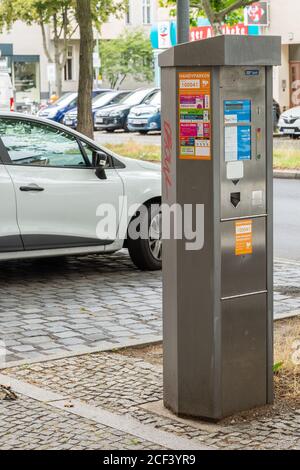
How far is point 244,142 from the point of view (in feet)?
18.8

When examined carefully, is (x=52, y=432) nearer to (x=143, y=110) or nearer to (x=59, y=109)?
(x=143, y=110)

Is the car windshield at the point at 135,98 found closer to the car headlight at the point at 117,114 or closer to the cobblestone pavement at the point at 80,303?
the car headlight at the point at 117,114

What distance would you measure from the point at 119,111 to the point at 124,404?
1379 inches

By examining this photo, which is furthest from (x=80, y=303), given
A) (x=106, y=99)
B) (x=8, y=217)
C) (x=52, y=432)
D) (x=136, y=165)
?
(x=106, y=99)

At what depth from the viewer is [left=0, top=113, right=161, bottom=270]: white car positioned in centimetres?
987

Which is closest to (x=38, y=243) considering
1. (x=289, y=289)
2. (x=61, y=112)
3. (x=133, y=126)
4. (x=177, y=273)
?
(x=289, y=289)

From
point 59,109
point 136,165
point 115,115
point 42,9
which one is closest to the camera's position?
point 136,165

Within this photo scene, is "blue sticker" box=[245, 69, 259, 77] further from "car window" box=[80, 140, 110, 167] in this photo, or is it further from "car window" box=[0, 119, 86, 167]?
"car window" box=[80, 140, 110, 167]

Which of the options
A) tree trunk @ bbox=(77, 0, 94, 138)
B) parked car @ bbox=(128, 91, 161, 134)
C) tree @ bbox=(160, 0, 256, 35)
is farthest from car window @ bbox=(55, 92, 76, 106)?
tree trunk @ bbox=(77, 0, 94, 138)

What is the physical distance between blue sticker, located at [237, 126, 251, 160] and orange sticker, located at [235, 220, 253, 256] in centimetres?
35

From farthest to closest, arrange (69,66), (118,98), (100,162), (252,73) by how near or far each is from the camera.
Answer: (69,66) → (118,98) → (100,162) → (252,73)
